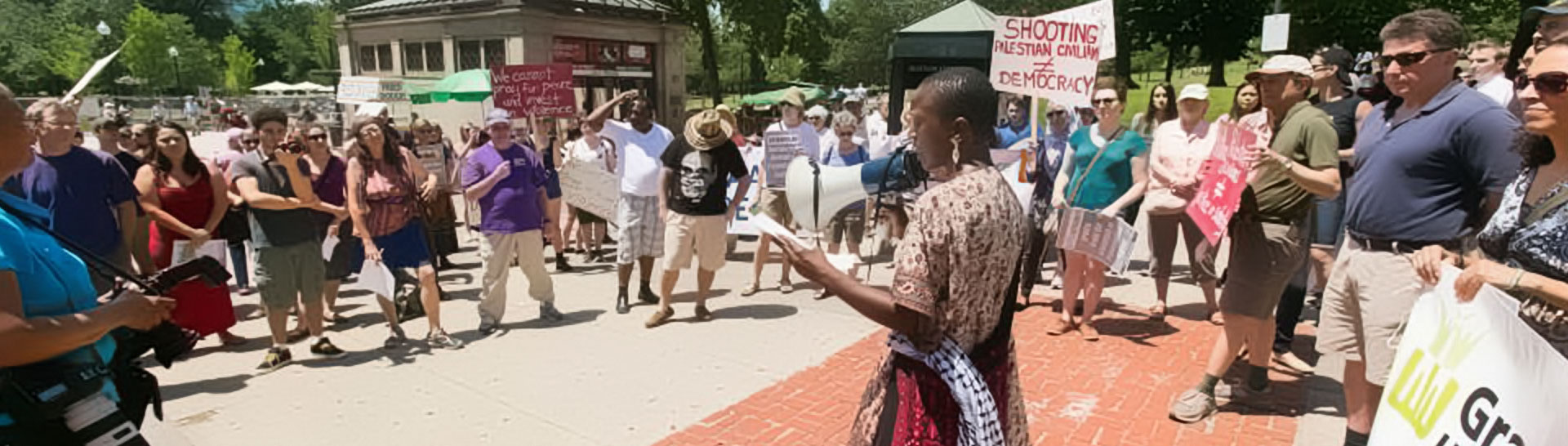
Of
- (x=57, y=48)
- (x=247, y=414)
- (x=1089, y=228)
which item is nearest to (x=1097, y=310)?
(x=1089, y=228)

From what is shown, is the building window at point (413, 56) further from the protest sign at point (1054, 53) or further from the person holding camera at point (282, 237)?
the protest sign at point (1054, 53)

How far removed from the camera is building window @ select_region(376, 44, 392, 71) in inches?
984

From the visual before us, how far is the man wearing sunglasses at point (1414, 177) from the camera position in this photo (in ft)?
9.46

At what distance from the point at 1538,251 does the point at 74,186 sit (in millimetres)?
6783

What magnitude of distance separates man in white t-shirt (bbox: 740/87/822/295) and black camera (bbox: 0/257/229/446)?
17.0 feet

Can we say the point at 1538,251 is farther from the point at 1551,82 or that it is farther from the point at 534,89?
the point at 534,89

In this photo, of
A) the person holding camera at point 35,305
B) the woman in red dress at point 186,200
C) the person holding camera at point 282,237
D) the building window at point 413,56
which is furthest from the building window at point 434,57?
the person holding camera at point 35,305

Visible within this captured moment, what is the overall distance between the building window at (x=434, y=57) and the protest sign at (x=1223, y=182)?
75.7ft

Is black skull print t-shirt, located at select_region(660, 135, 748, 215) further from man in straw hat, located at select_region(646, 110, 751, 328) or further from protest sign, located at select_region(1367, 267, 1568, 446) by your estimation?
protest sign, located at select_region(1367, 267, 1568, 446)

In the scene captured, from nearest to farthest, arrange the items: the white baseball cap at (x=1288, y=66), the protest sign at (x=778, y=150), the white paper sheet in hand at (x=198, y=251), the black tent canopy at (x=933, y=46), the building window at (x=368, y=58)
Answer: the white baseball cap at (x=1288, y=66)
the white paper sheet in hand at (x=198, y=251)
the protest sign at (x=778, y=150)
the black tent canopy at (x=933, y=46)
the building window at (x=368, y=58)

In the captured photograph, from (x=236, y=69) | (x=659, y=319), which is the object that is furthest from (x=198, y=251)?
(x=236, y=69)

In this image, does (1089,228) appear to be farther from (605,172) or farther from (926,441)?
(605,172)

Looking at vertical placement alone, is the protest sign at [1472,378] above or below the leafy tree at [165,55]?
below

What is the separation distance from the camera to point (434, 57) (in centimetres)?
2395
